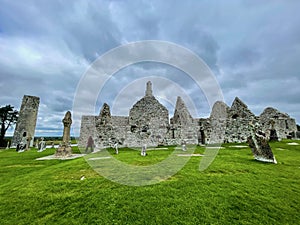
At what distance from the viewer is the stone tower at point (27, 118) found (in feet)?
97.8

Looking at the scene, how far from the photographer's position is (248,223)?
289 centimetres

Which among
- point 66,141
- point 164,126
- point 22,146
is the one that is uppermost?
point 164,126

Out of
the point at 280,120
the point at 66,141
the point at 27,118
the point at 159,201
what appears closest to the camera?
the point at 159,201

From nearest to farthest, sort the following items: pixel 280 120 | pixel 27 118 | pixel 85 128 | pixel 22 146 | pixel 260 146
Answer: pixel 260 146, pixel 22 146, pixel 85 128, pixel 280 120, pixel 27 118

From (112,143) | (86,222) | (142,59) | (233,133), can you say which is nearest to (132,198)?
(86,222)

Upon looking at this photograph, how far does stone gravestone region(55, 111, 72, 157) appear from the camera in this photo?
12.2 metres

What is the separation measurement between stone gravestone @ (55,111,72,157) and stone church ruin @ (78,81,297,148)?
18.3 ft

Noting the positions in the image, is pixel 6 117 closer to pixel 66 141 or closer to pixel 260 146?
pixel 66 141

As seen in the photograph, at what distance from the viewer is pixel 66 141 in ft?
40.9

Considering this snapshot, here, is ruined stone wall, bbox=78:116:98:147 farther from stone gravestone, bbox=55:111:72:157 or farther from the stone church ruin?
stone gravestone, bbox=55:111:72:157

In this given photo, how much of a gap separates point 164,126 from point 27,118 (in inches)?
1111

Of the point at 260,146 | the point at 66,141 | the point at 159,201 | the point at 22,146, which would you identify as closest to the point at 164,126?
the point at 66,141

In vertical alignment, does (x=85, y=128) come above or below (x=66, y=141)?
above

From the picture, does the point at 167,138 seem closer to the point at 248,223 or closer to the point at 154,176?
the point at 154,176
